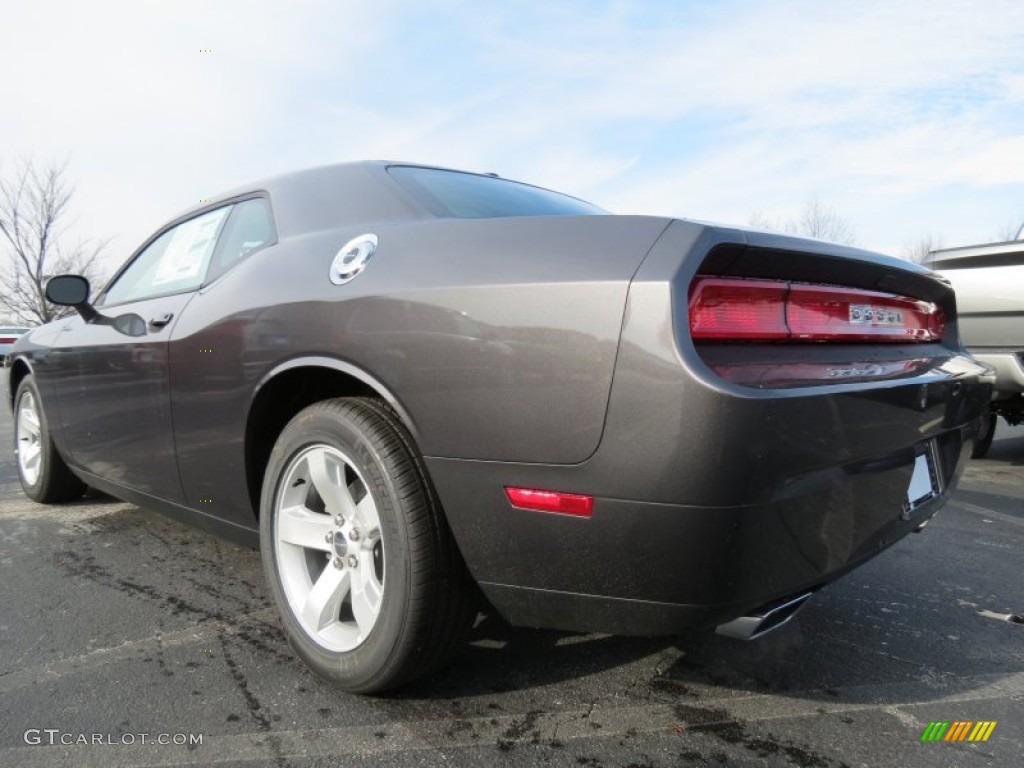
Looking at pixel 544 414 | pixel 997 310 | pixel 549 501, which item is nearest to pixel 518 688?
pixel 549 501

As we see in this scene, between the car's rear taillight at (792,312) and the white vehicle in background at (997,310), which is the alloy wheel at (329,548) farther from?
the white vehicle in background at (997,310)

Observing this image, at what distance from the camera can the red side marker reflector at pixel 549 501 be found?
59.9 inches

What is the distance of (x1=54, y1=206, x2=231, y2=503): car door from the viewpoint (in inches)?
104

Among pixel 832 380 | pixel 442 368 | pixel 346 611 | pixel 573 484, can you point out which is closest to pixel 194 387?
pixel 346 611

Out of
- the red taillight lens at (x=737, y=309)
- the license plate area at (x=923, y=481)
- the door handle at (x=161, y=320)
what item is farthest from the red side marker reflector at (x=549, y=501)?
the door handle at (x=161, y=320)

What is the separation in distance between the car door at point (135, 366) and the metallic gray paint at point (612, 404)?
660 mm

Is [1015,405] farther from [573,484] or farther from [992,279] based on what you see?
[573,484]

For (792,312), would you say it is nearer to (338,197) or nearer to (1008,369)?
(338,197)

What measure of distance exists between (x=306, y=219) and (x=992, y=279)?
4493 millimetres

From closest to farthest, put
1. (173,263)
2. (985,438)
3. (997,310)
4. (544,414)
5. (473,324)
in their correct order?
(544,414), (473,324), (173,263), (997,310), (985,438)

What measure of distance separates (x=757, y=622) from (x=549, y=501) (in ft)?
1.73

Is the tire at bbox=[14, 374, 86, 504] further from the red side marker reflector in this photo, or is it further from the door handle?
the red side marker reflector

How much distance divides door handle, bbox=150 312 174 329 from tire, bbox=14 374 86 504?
1503 mm

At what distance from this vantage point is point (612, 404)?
1.46 meters
